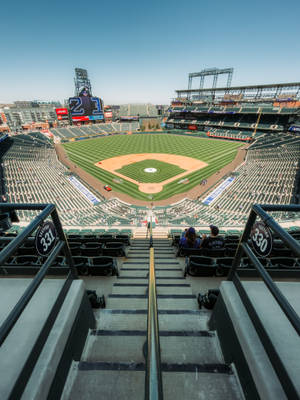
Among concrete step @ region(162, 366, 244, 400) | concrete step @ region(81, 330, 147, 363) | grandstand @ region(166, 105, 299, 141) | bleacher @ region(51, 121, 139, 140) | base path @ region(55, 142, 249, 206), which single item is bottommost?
base path @ region(55, 142, 249, 206)

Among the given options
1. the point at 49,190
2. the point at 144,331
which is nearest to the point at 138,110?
the point at 49,190

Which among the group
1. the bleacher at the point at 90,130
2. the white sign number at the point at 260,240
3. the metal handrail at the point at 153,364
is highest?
the white sign number at the point at 260,240

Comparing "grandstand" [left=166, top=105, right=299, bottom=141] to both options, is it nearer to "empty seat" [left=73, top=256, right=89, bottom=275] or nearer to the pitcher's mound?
the pitcher's mound

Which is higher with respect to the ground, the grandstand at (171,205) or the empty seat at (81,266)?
the empty seat at (81,266)

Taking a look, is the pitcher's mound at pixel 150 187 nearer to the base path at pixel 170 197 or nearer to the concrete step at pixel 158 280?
the base path at pixel 170 197

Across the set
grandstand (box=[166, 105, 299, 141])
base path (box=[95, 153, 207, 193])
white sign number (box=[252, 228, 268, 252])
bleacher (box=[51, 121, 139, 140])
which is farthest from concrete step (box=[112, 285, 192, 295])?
bleacher (box=[51, 121, 139, 140])

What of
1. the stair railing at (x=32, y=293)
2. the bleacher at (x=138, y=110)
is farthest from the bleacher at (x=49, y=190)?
the bleacher at (x=138, y=110)

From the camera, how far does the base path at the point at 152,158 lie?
33562 mm

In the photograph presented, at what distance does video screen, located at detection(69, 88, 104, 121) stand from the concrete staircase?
89785mm

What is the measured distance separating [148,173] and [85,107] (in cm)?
6037

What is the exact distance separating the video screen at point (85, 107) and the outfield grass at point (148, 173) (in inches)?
2025

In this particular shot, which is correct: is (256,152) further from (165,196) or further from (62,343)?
(62,343)

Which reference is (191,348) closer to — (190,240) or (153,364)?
(153,364)

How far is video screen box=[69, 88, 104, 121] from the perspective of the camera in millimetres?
77631
